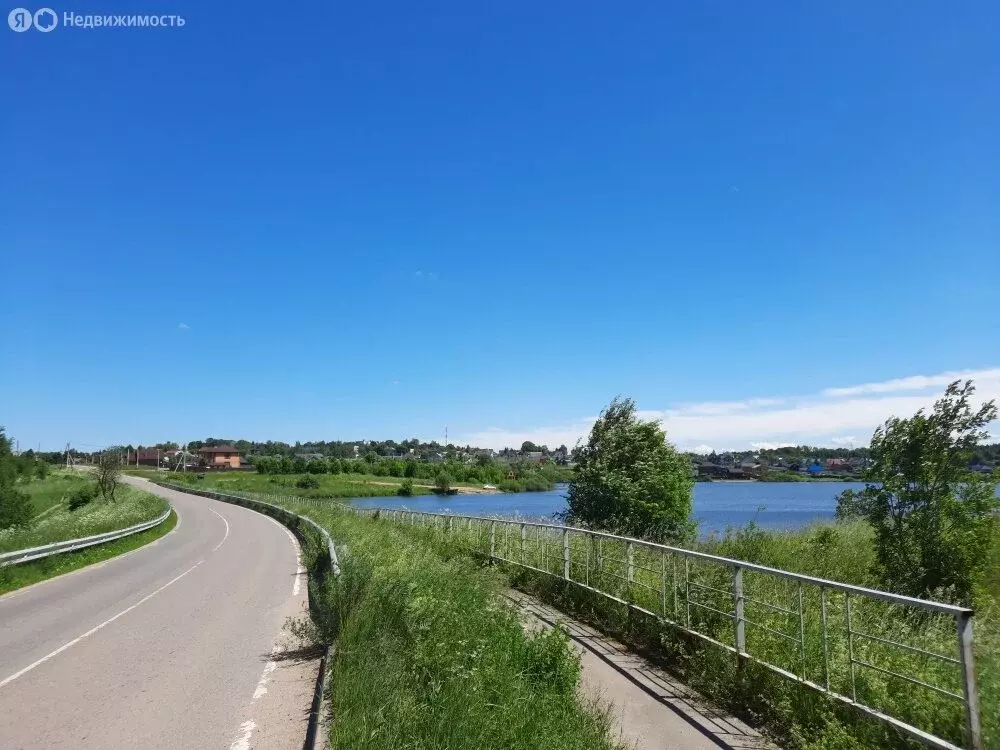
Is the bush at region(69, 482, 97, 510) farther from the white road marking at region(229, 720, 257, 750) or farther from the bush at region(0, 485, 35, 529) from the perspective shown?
the white road marking at region(229, 720, 257, 750)

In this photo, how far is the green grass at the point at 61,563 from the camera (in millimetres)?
17453

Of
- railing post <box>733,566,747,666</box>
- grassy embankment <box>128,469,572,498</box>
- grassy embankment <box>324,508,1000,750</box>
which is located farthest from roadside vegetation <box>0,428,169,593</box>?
grassy embankment <box>128,469,572,498</box>

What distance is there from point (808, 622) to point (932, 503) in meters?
5.98

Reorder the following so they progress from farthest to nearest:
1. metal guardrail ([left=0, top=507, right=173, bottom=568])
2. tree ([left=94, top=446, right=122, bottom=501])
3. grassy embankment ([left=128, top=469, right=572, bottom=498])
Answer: grassy embankment ([left=128, top=469, right=572, bottom=498]), tree ([left=94, top=446, right=122, bottom=501]), metal guardrail ([left=0, top=507, right=173, bottom=568])

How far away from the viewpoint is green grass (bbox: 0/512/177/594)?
57.3 feet

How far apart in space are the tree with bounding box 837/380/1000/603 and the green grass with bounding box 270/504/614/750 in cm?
653

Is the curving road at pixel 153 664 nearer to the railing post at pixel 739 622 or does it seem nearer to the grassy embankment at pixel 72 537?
the grassy embankment at pixel 72 537

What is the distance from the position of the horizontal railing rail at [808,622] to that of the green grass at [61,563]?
14111mm

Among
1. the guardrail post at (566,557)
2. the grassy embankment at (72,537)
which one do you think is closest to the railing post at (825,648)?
the guardrail post at (566,557)

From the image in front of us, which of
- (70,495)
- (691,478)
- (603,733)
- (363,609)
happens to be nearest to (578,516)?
(691,478)

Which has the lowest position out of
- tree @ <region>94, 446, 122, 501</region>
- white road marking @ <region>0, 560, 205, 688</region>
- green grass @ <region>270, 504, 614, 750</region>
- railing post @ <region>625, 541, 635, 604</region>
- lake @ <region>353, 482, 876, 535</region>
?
lake @ <region>353, 482, 876, 535</region>

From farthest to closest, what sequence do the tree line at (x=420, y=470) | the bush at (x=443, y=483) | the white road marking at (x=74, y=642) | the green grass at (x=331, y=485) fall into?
the tree line at (x=420, y=470)
the bush at (x=443, y=483)
the green grass at (x=331, y=485)
the white road marking at (x=74, y=642)

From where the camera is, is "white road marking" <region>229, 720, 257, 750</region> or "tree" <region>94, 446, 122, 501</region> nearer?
"white road marking" <region>229, 720, 257, 750</region>

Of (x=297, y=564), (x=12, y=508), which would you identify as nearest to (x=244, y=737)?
(x=297, y=564)
